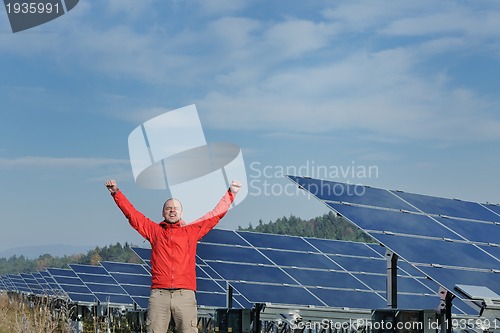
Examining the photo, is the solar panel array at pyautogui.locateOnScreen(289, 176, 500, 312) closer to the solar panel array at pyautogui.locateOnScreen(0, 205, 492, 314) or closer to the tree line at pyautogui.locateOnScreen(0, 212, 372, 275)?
the solar panel array at pyautogui.locateOnScreen(0, 205, 492, 314)

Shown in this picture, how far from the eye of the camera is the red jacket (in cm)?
950

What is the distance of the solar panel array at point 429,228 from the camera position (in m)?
11.2

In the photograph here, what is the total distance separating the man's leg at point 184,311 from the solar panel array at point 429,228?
3.18m

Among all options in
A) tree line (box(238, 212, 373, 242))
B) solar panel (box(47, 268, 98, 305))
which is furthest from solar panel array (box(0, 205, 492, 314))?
tree line (box(238, 212, 373, 242))

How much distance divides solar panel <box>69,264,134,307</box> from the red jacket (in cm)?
1964

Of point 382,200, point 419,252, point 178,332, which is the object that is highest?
point 382,200

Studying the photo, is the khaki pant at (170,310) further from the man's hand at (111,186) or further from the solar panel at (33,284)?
the solar panel at (33,284)

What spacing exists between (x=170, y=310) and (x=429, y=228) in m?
5.10

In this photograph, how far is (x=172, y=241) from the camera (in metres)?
9.58

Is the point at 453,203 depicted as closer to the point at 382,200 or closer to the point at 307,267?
the point at 382,200

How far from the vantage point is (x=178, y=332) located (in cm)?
955

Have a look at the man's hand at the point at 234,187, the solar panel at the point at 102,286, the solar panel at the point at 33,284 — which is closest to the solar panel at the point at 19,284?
the solar panel at the point at 33,284

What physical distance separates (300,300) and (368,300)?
1.51 m

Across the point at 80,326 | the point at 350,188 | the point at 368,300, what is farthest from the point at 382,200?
the point at 80,326
